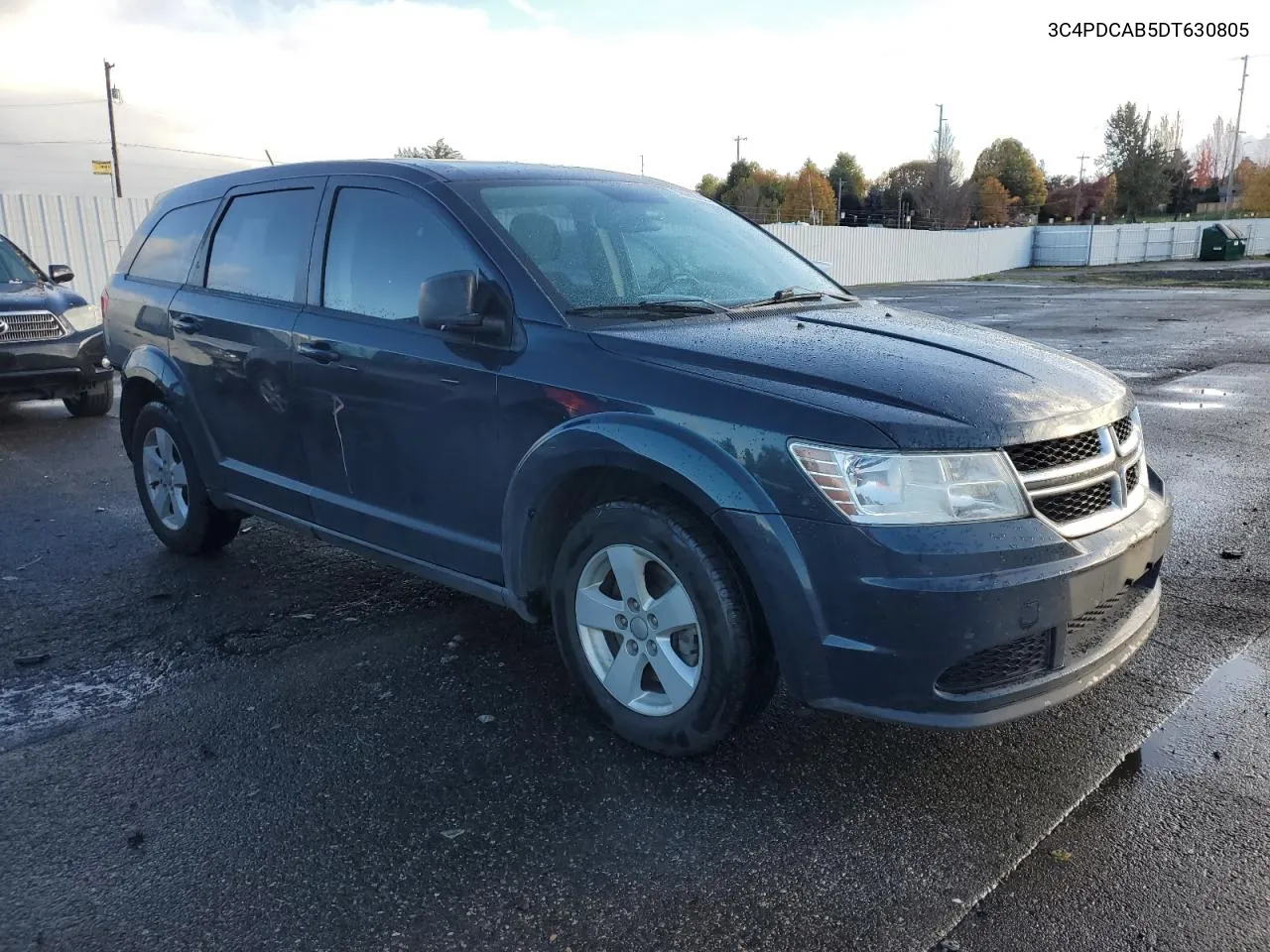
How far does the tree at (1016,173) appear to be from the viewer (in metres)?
107

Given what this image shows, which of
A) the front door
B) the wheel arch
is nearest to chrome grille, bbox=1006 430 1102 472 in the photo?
the wheel arch

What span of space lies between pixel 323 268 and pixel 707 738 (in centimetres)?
242

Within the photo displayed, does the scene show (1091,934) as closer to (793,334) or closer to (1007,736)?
(1007,736)

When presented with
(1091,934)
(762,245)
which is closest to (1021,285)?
(762,245)

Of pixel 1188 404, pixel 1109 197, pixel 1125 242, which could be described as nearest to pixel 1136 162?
pixel 1109 197

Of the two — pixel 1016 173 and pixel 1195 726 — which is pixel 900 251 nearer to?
pixel 1195 726

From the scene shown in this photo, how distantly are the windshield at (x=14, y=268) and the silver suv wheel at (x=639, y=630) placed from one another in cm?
854

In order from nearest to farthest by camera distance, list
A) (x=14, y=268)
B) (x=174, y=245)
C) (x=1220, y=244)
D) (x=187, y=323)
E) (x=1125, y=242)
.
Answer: (x=187, y=323) → (x=174, y=245) → (x=14, y=268) → (x=1220, y=244) → (x=1125, y=242)

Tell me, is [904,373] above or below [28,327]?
above

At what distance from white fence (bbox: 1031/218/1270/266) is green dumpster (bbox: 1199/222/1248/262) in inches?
157

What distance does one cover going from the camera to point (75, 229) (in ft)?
53.6

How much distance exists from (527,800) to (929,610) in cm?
127

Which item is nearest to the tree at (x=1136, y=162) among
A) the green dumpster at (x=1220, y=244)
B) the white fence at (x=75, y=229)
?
the green dumpster at (x=1220, y=244)

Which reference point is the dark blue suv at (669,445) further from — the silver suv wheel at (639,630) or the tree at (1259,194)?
the tree at (1259,194)
